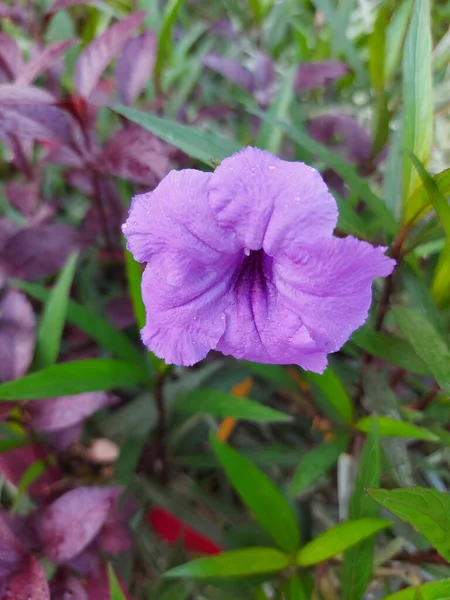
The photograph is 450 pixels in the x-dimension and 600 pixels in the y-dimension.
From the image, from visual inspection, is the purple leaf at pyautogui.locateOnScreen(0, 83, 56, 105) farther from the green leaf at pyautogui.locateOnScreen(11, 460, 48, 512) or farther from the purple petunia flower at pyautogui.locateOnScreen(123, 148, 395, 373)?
the green leaf at pyautogui.locateOnScreen(11, 460, 48, 512)

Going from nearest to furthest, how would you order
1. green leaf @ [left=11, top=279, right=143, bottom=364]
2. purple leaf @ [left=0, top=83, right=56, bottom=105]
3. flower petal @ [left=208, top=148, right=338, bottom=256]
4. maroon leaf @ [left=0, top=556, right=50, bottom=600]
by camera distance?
flower petal @ [left=208, top=148, right=338, bottom=256] < maroon leaf @ [left=0, top=556, right=50, bottom=600] < purple leaf @ [left=0, top=83, right=56, bottom=105] < green leaf @ [left=11, top=279, right=143, bottom=364]

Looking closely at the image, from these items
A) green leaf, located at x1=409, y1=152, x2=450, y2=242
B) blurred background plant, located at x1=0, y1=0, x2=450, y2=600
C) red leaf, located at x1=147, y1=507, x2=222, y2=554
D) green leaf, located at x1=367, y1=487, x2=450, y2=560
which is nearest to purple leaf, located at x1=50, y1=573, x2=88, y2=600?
blurred background plant, located at x1=0, y1=0, x2=450, y2=600

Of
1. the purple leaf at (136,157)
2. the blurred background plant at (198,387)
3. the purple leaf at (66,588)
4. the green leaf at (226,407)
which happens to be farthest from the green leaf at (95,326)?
the purple leaf at (66,588)

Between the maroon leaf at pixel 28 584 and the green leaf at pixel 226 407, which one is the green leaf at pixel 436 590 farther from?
the maroon leaf at pixel 28 584

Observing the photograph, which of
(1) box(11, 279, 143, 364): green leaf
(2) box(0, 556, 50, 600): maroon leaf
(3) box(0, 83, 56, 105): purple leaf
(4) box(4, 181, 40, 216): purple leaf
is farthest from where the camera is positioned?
(4) box(4, 181, 40, 216): purple leaf

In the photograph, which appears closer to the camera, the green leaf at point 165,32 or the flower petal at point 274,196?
the flower petal at point 274,196

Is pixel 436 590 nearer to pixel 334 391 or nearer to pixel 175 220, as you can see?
pixel 334 391
